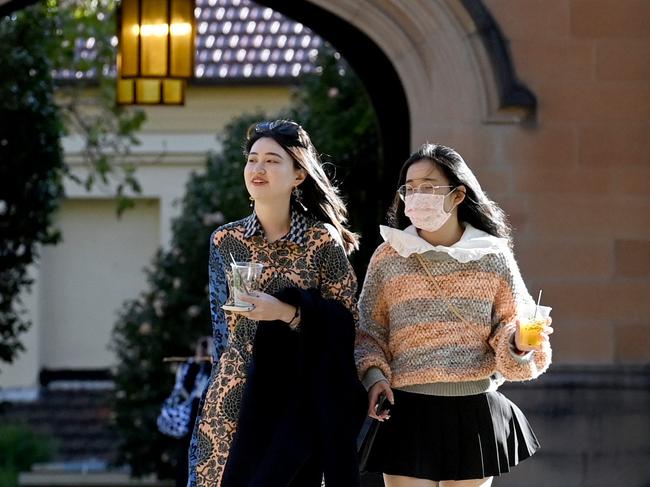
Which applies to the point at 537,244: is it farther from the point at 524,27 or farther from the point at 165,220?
the point at 165,220

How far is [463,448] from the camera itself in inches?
222

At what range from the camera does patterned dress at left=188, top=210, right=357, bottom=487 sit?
557 cm

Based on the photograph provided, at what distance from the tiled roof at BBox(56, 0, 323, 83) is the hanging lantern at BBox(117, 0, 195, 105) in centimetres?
843

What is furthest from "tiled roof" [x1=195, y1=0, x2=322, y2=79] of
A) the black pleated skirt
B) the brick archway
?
the black pleated skirt

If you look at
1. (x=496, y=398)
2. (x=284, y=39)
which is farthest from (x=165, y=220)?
(x=496, y=398)

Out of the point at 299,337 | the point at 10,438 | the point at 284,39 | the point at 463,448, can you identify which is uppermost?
the point at 284,39

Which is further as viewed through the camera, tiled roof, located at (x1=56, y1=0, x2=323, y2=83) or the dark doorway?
tiled roof, located at (x1=56, y1=0, x2=323, y2=83)

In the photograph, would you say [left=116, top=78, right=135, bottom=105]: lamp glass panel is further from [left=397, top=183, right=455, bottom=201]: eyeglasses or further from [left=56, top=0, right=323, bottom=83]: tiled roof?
[left=56, top=0, right=323, bottom=83]: tiled roof

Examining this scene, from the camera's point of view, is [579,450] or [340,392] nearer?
[340,392]

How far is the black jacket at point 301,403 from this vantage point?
5461 millimetres

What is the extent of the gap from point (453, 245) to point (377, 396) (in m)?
0.58

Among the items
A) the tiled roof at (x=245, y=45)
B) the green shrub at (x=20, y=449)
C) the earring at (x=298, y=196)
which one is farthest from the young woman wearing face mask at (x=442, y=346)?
the tiled roof at (x=245, y=45)

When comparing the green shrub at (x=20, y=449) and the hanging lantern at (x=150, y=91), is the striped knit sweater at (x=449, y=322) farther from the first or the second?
the green shrub at (x=20, y=449)

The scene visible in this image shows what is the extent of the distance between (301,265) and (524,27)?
2.92m
